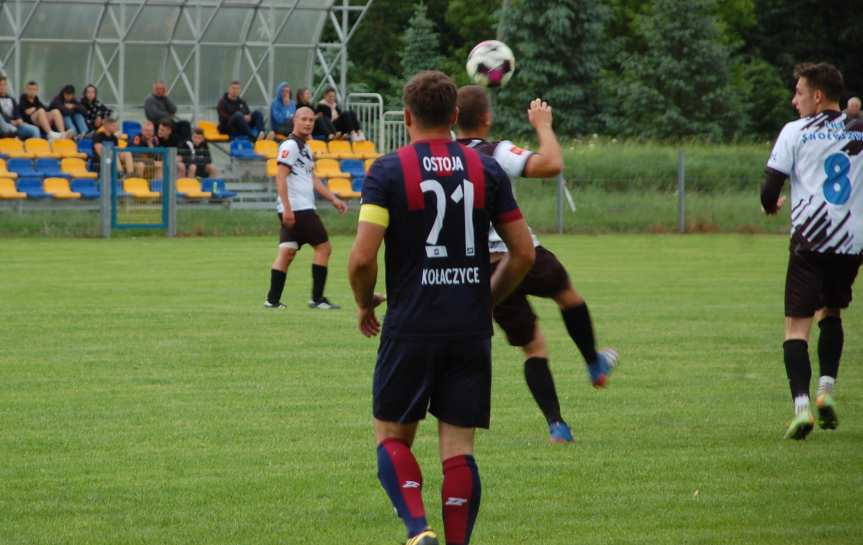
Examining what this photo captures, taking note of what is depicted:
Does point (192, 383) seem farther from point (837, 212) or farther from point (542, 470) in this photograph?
point (837, 212)

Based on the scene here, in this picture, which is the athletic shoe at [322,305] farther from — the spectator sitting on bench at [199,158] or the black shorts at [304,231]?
the spectator sitting on bench at [199,158]

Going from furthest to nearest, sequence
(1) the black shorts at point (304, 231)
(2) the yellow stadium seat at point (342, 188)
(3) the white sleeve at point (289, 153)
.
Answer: (2) the yellow stadium seat at point (342, 188) < (1) the black shorts at point (304, 231) < (3) the white sleeve at point (289, 153)

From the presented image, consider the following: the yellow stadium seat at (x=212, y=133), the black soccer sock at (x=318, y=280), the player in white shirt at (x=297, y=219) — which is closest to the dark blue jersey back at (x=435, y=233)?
the player in white shirt at (x=297, y=219)

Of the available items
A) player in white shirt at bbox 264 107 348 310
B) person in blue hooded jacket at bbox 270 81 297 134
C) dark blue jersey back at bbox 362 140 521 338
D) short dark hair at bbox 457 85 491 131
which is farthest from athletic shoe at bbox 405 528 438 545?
person in blue hooded jacket at bbox 270 81 297 134

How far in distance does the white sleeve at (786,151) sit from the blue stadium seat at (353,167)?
78.7 feet

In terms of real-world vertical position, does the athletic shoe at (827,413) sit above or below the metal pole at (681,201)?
above

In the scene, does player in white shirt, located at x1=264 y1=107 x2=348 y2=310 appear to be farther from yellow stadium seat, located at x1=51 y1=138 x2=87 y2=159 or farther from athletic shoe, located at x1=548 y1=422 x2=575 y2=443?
yellow stadium seat, located at x1=51 y1=138 x2=87 y2=159

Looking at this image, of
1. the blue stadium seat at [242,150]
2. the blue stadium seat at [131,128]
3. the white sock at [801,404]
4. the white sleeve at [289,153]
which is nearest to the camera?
the white sock at [801,404]

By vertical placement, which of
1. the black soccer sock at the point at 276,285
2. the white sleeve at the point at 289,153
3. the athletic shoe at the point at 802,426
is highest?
the white sleeve at the point at 289,153

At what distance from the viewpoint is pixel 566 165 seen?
35.9 meters

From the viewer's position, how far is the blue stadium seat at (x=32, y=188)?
2786 centimetres

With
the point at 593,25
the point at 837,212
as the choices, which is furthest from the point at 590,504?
the point at 593,25

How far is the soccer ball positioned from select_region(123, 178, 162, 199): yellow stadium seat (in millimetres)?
20517

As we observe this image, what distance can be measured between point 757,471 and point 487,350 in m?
2.51
